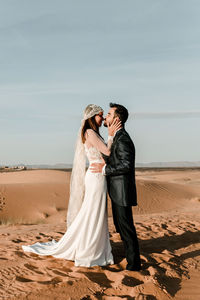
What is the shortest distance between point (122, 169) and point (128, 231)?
97cm

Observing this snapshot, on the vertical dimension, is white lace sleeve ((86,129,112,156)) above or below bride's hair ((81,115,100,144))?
below

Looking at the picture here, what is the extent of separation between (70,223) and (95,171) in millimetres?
1025

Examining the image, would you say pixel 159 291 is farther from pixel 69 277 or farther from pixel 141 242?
pixel 141 242

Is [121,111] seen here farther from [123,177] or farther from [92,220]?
[92,220]

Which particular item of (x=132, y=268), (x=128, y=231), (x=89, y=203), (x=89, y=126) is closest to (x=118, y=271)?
(x=132, y=268)

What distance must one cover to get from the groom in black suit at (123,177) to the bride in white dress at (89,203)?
17 cm

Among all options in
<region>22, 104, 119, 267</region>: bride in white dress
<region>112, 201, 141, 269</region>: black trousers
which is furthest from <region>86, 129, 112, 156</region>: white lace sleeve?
<region>112, 201, 141, 269</region>: black trousers

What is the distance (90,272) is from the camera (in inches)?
207

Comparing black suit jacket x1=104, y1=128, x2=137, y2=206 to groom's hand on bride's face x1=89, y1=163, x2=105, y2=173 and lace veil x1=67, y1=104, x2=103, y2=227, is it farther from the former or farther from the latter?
lace veil x1=67, y1=104, x2=103, y2=227

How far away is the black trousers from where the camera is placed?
5172mm

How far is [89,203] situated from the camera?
5422 mm

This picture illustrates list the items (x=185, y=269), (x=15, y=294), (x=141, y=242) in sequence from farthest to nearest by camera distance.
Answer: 1. (x=141, y=242)
2. (x=185, y=269)
3. (x=15, y=294)

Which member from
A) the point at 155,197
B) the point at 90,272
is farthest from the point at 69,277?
the point at 155,197

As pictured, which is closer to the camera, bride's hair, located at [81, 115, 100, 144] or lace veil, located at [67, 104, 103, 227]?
bride's hair, located at [81, 115, 100, 144]
